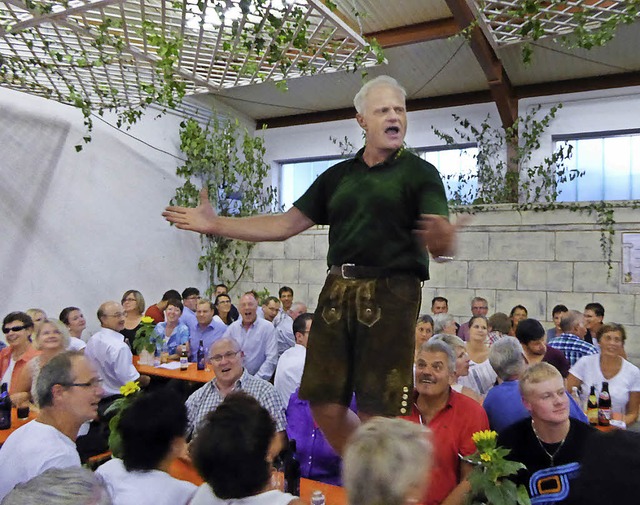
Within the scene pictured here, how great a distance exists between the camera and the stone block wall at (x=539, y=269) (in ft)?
22.7

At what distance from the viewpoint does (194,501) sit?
1.84m

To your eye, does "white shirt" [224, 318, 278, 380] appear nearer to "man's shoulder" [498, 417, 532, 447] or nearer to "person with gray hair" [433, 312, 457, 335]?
"person with gray hair" [433, 312, 457, 335]

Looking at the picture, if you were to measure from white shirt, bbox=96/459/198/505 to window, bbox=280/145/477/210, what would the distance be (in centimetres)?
587

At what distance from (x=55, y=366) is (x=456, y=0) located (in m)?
5.19

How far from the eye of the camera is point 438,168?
29.3ft

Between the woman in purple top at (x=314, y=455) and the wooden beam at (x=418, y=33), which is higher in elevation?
the wooden beam at (x=418, y=33)

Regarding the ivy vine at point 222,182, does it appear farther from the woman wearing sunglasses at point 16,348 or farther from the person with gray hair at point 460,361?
the person with gray hair at point 460,361

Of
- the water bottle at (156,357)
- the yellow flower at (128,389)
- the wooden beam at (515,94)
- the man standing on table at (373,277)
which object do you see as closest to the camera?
the man standing on table at (373,277)

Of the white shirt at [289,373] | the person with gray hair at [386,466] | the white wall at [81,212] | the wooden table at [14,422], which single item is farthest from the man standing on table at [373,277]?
the white wall at [81,212]

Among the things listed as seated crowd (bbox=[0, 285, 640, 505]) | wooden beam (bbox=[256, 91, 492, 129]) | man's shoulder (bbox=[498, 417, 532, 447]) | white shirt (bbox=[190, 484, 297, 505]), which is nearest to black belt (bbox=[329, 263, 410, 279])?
seated crowd (bbox=[0, 285, 640, 505])

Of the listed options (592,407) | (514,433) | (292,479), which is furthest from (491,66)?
(292,479)

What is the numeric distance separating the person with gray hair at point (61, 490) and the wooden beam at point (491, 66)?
18.4 ft

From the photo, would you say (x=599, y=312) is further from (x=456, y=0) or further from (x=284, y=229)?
(x=284, y=229)

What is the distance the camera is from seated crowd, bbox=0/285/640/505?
1.38m
